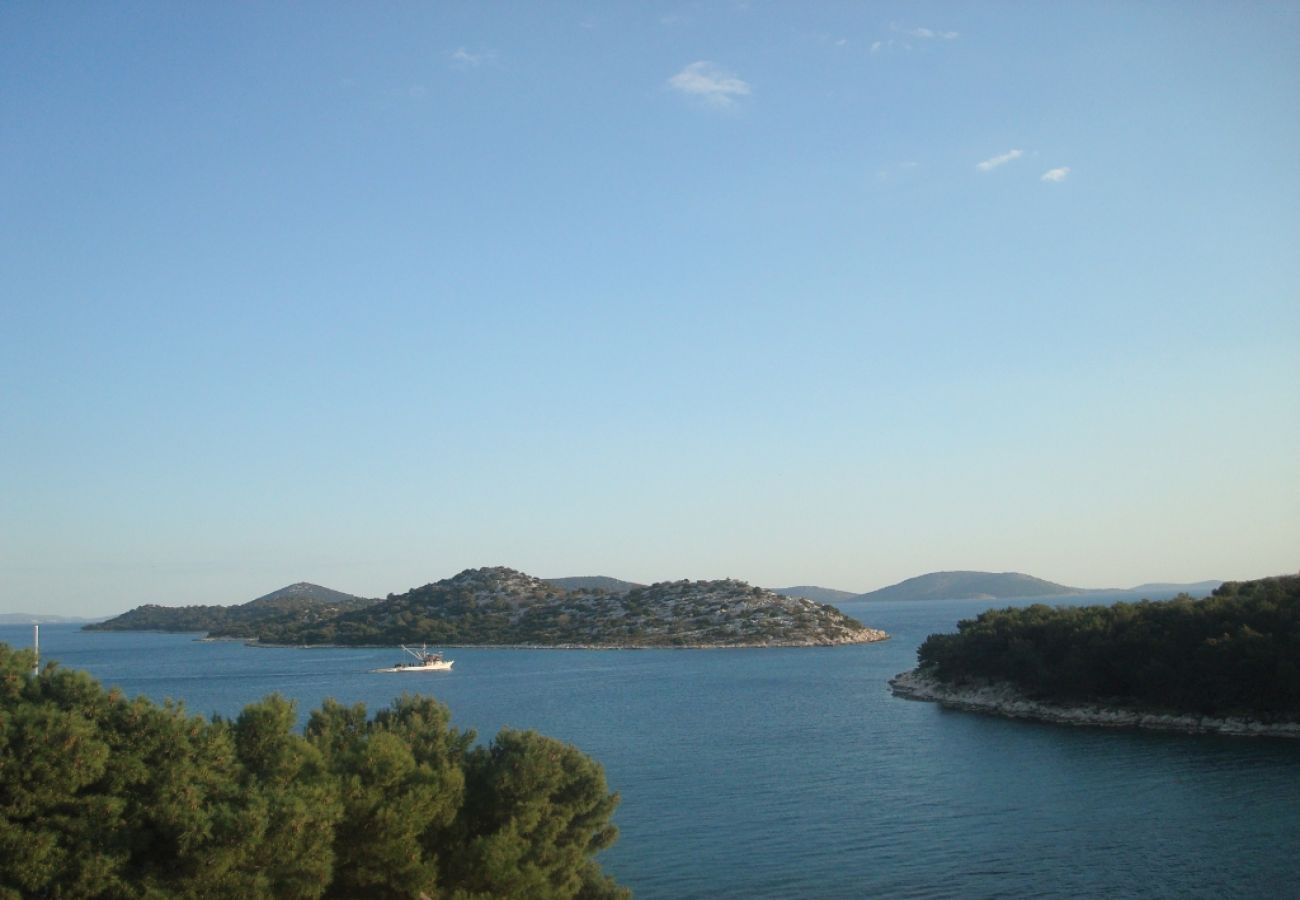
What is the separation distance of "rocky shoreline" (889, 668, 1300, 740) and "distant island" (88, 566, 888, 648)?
5781cm

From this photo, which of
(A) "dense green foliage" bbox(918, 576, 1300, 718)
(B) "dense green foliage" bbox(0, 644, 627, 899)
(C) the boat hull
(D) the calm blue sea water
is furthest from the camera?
(C) the boat hull

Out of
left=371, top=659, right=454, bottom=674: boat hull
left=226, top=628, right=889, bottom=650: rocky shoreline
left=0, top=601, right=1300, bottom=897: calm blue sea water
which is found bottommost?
left=226, top=628, right=889, bottom=650: rocky shoreline

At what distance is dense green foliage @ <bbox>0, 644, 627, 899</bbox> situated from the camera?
11883mm

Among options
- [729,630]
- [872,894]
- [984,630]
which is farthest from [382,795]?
[729,630]

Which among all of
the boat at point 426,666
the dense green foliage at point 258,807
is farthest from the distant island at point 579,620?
the dense green foliage at point 258,807

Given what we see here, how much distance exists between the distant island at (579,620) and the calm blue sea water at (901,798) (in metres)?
57.8

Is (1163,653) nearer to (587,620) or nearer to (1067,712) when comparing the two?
(1067,712)

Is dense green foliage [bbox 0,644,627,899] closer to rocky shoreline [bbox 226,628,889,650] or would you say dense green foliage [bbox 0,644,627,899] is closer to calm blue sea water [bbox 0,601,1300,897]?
calm blue sea water [bbox 0,601,1300,897]

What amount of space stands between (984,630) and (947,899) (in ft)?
133

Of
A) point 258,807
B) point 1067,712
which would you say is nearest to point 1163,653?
point 1067,712

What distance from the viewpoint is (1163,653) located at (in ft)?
152

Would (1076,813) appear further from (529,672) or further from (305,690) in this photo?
(529,672)

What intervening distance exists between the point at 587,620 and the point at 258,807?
12676 cm

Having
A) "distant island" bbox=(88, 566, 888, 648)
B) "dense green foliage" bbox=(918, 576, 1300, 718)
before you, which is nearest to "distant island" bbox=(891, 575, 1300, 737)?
"dense green foliage" bbox=(918, 576, 1300, 718)
